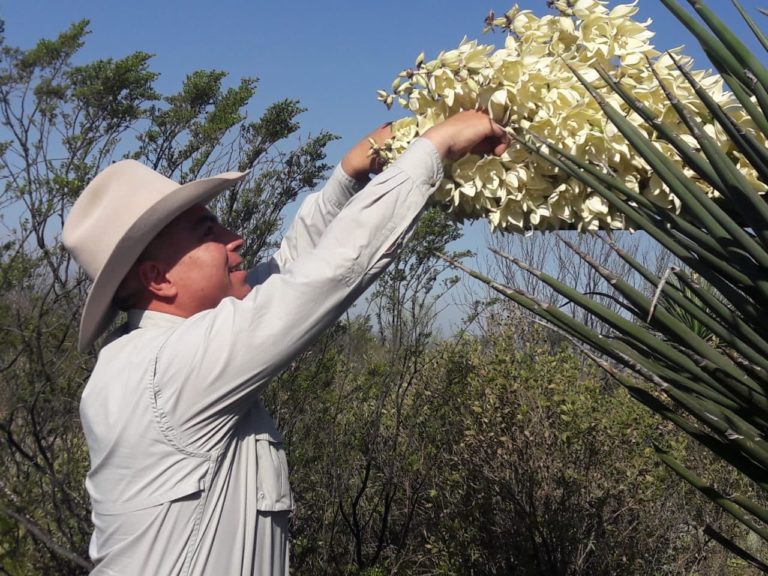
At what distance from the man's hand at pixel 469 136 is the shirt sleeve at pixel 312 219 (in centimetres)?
69

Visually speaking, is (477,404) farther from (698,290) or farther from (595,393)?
(698,290)

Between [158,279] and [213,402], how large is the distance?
1.29 feet

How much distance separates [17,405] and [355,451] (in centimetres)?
220

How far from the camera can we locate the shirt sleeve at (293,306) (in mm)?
1686

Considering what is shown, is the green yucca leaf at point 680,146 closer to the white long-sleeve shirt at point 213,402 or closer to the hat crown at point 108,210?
the white long-sleeve shirt at point 213,402

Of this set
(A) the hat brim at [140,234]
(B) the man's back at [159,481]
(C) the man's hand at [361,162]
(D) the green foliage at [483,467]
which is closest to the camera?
(B) the man's back at [159,481]

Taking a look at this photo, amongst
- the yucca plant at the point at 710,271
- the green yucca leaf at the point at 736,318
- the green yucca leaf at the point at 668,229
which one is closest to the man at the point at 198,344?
the green yucca leaf at the point at 668,229

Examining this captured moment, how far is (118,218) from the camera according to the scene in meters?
1.95

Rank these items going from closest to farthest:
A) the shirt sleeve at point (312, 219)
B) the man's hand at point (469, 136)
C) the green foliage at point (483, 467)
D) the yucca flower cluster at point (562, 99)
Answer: the yucca flower cluster at point (562, 99) < the man's hand at point (469, 136) < the shirt sleeve at point (312, 219) < the green foliage at point (483, 467)

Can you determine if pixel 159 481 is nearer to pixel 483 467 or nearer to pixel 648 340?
pixel 648 340

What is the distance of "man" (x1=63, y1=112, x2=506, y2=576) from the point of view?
170 cm

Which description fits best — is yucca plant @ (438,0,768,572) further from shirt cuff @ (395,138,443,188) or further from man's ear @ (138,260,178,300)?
man's ear @ (138,260,178,300)

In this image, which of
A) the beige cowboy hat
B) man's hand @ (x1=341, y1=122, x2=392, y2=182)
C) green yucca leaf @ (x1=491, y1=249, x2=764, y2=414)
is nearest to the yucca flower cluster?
green yucca leaf @ (x1=491, y1=249, x2=764, y2=414)

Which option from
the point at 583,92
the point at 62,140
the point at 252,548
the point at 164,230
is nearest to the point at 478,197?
the point at 583,92
